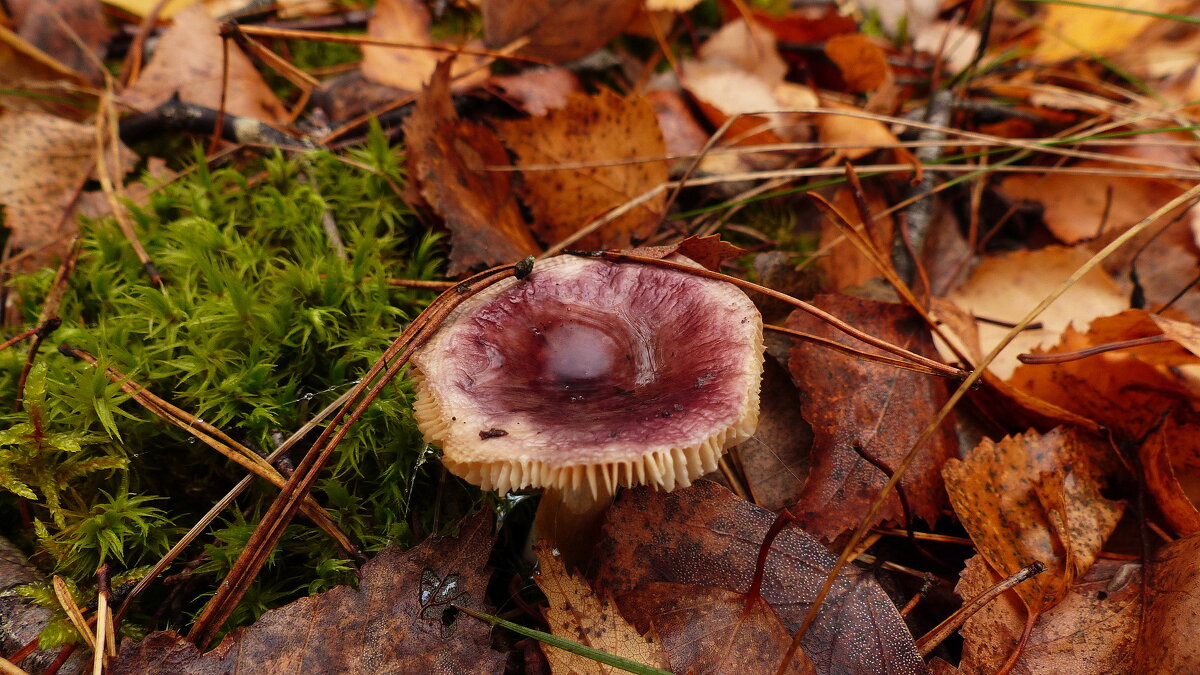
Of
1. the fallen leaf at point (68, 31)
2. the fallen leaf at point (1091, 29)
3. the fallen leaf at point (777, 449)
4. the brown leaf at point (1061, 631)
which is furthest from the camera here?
the fallen leaf at point (1091, 29)

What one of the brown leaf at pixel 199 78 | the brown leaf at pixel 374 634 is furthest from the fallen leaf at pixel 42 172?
the brown leaf at pixel 374 634

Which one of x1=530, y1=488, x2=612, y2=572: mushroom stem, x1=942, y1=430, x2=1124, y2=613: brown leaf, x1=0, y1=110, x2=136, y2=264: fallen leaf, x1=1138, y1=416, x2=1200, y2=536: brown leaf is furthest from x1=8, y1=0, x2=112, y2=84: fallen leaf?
x1=1138, y1=416, x2=1200, y2=536: brown leaf

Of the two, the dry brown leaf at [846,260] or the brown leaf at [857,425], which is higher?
the dry brown leaf at [846,260]

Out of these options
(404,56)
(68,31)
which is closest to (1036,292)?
(404,56)

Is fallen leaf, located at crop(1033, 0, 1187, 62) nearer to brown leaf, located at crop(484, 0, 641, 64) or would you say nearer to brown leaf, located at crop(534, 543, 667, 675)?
brown leaf, located at crop(484, 0, 641, 64)

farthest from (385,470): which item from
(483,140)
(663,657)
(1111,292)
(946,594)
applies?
(1111,292)

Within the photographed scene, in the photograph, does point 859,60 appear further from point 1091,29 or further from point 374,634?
point 374,634

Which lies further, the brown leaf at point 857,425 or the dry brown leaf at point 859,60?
the dry brown leaf at point 859,60

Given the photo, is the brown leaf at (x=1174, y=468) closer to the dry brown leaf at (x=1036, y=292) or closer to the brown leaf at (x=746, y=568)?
the dry brown leaf at (x=1036, y=292)
